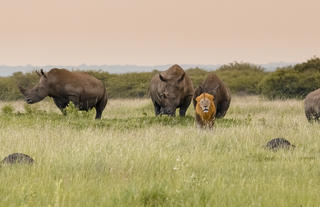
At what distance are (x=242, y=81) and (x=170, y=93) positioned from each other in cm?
2895

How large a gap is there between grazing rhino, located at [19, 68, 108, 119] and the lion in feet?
15.0

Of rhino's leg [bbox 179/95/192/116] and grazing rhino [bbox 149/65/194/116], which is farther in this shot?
rhino's leg [bbox 179/95/192/116]

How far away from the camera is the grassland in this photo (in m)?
5.03

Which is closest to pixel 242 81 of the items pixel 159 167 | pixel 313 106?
pixel 313 106

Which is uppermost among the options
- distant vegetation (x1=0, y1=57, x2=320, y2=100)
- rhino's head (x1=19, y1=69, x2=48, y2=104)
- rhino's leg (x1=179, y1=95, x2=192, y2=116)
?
rhino's head (x1=19, y1=69, x2=48, y2=104)

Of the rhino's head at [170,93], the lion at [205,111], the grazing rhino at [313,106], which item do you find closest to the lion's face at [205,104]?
the lion at [205,111]

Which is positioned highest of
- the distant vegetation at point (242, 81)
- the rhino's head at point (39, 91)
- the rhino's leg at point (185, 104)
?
the rhino's head at point (39, 91)

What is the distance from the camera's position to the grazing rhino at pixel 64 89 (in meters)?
14.6

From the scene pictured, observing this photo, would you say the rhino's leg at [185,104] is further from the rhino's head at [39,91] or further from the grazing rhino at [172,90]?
the rhino's head at [39,91]

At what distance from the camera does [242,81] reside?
1640 inches

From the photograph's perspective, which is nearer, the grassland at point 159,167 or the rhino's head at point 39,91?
the grassland at point 159,167

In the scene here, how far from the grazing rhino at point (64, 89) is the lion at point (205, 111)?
4586 millimetres

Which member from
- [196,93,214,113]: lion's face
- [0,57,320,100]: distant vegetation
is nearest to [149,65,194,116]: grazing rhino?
[196,93,214,113]: lion's face

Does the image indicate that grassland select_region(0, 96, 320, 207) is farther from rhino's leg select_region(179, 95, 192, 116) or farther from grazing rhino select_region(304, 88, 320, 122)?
rhino's leg select_region(179, 95, 192, 116)
